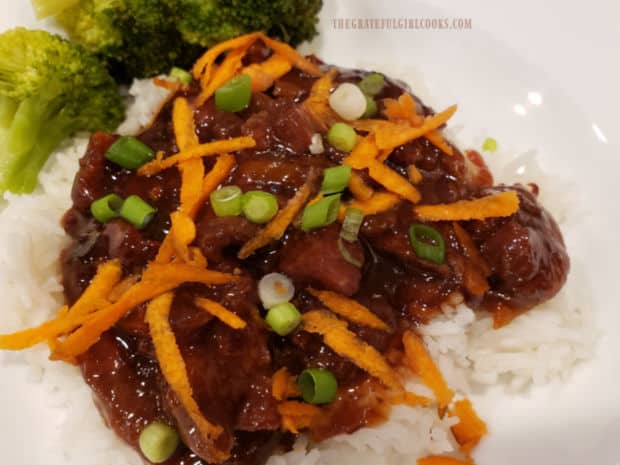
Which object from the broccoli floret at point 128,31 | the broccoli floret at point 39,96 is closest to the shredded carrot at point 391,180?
the broccoli floret at point 128,31

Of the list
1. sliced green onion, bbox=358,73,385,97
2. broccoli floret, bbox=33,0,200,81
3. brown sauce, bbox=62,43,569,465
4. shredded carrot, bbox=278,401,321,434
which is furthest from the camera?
broccoli floret, bbox=33,0,200,81

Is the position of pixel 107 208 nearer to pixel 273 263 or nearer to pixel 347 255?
pixel 273 263

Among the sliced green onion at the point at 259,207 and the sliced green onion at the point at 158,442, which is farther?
the sliced green onion at the point at 259,207

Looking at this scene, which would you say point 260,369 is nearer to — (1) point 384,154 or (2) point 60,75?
(1) point 384,154

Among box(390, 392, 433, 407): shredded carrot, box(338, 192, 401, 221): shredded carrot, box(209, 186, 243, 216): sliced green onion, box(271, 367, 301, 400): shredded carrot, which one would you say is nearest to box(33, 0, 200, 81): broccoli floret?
box(209, 186, 243, 216): sliced green onion

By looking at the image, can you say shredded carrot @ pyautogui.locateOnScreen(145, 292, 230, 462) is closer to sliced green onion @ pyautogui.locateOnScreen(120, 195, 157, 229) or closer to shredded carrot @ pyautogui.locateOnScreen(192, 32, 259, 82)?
sliced green onion @ pyautogui.locateOnScreen(120, 195, 157, 229)

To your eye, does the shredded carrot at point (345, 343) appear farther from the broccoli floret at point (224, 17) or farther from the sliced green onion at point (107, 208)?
the broccoli floret at point (224, 17)

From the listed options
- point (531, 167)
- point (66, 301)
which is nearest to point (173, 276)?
point (66, 301)
